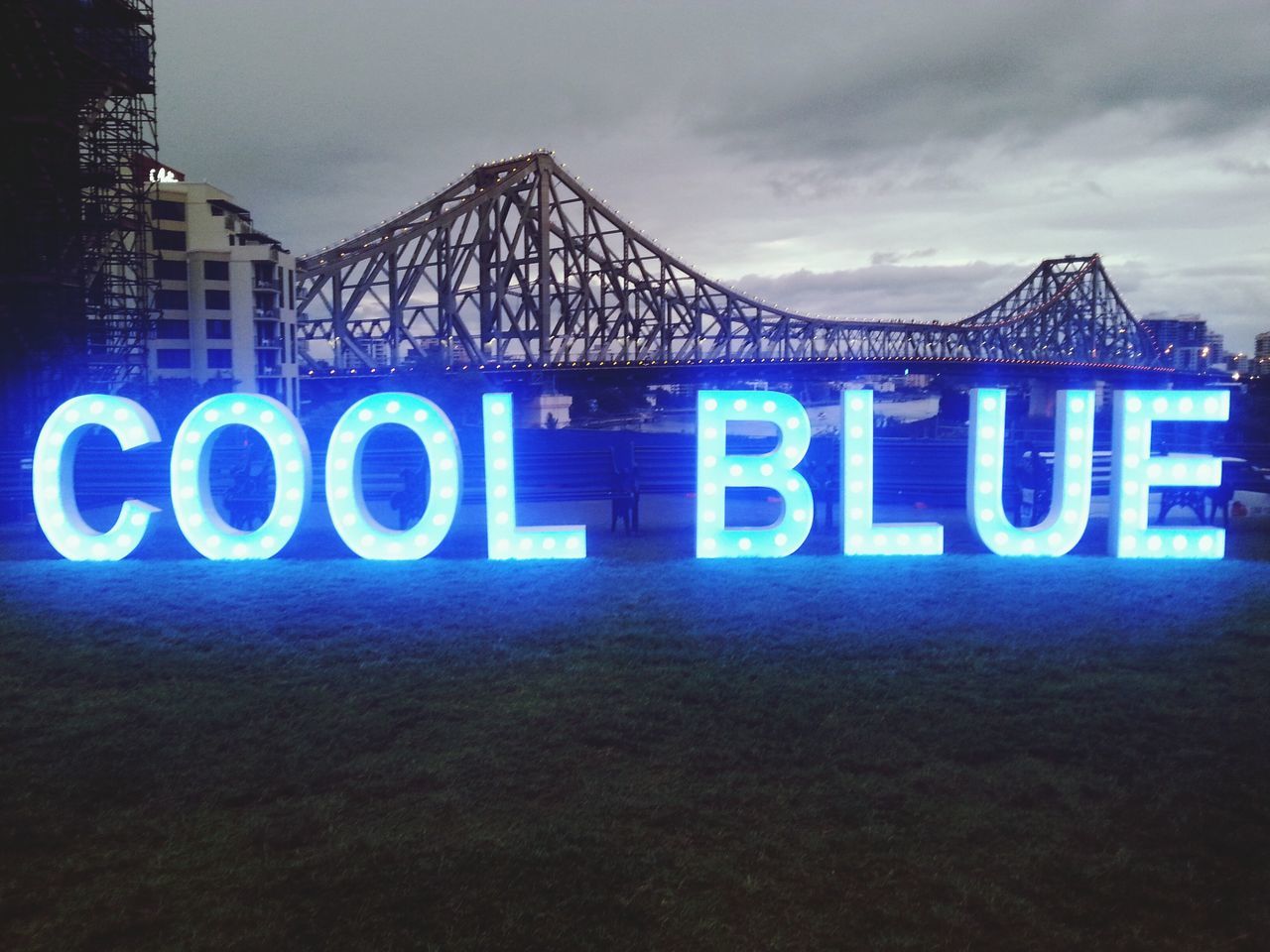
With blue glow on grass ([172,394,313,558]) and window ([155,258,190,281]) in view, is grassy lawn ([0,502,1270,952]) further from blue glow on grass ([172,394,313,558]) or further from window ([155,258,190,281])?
window ([155,258,190,281])

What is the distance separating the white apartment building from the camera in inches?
2181

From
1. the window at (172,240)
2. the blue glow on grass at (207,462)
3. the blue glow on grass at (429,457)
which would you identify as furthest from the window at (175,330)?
the blue glow on grass at (429,457)

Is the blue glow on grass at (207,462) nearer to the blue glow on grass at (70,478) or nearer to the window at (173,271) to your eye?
the blue glow on grass at (70,478)

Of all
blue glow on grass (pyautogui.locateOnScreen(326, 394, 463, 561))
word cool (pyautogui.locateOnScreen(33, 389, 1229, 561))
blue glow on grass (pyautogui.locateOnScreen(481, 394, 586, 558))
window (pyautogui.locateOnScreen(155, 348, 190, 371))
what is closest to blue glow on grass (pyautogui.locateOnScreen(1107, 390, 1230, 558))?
word cool (pyautogui.locateOnScreen(33, 389, 1229, 561))

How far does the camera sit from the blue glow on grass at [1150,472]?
11375 mm

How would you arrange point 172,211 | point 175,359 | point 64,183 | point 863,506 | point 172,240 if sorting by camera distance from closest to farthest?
point 863,506 < point 64,183 < point 175,359 < point 172,240 < point 172,211

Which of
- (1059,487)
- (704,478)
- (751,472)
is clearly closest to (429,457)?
(704,478)

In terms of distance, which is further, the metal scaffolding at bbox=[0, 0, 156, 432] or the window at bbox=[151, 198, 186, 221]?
the window at bbox=[151, 198, 186, 221]

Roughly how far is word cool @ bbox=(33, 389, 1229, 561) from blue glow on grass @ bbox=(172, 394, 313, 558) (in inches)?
0.6

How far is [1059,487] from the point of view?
11.6m

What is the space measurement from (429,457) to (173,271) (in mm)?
52098

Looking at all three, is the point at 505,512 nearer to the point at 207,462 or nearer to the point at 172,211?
the point at 207,462

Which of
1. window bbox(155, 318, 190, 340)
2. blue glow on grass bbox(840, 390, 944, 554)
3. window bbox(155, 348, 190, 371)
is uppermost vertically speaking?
window bbox(155, 318, 190, 340)

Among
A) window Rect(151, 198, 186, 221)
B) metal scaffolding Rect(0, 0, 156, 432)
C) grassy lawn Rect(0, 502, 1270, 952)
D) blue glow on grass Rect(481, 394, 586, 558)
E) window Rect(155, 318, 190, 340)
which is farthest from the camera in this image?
window Rect(151, 198, 186, 221)
